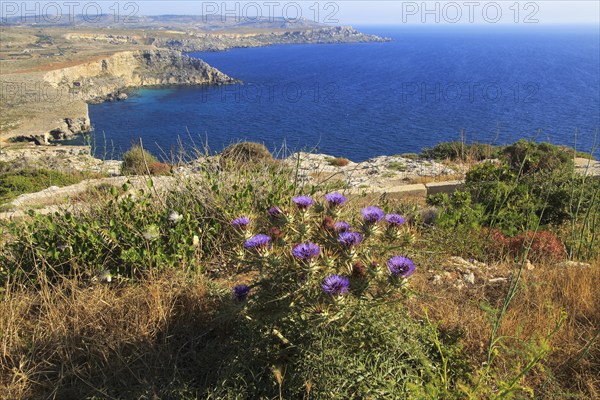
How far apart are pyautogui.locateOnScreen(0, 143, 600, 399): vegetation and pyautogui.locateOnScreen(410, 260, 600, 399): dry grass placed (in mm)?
13

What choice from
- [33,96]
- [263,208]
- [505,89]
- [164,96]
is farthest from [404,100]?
[263,208]

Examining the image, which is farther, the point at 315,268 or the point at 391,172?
the point at 391,172

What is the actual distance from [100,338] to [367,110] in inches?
2095

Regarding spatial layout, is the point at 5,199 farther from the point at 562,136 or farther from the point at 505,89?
the point at 505,89

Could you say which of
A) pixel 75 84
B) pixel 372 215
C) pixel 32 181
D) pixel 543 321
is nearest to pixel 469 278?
pixel 543 321

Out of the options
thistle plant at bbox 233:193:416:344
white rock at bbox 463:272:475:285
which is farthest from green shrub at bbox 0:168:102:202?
thistle plant at bbox 233:193:416:344

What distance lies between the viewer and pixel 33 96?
193 feet

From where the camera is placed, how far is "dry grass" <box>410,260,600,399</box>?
2.51 m

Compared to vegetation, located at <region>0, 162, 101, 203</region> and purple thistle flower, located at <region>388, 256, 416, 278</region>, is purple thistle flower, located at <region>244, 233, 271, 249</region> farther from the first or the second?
vegetation, located at <region>0, 162, 101, 203</region>

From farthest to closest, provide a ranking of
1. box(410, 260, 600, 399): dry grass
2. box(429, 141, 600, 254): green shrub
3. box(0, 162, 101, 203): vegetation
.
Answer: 1. box(0, 162, 101, 203): vegetation
2. box(429, 141, 600, 254): green shrub
3. box(410, 260, 600, 399): dry grass

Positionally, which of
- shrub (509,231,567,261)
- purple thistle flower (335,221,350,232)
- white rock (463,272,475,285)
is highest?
purple thistle flower (335,221,350,232)

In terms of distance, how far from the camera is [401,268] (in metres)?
1.96

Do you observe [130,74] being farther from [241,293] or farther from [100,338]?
[241,293]

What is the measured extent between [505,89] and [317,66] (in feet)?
166
